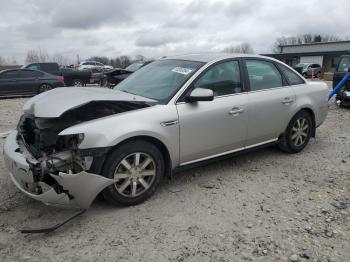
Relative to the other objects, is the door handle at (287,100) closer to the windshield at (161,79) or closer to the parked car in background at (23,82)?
the windshield at (161,79)

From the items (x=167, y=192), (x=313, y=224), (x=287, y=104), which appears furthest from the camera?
(x=287, y=104)

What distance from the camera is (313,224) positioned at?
3.37 metres

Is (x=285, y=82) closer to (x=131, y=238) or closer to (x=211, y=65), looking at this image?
(x=211, y=65)

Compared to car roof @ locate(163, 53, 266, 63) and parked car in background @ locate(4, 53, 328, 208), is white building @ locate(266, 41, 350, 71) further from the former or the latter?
car roof @ locate(163, 53, 266, 63)

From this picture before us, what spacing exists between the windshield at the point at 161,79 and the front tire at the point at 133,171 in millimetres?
668

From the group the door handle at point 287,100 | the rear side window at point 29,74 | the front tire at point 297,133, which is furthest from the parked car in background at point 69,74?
the door handle at point 287,100

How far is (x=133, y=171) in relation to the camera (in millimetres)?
3609

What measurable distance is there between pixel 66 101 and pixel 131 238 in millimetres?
1568

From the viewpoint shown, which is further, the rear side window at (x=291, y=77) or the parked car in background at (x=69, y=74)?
the parked car in background at (x=69, y=74)

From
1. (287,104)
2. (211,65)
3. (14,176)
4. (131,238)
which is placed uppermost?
(211,65)

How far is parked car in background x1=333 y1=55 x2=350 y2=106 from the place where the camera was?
981 centimetres

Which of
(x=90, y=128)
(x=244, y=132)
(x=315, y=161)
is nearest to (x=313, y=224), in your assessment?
(x=244, y=132)

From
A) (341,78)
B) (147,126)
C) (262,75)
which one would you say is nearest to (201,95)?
(147,126)

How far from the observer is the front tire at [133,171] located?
11.3 feet
